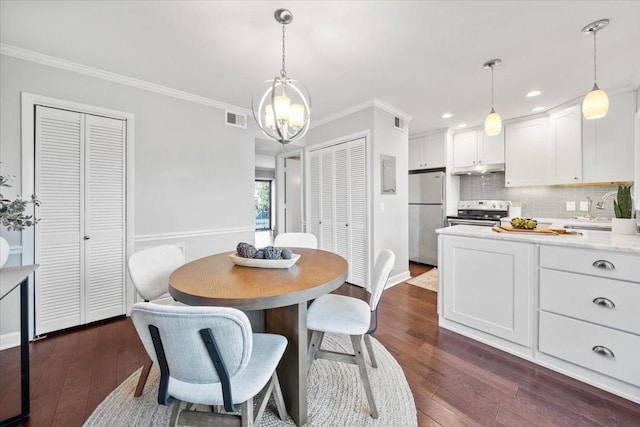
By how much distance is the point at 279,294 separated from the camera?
1.11 m

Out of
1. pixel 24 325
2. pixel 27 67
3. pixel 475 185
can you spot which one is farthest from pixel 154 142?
pixel 475 185

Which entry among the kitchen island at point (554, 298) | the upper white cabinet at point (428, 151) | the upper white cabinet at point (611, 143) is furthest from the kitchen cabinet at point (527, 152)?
the kitchen island at point (554, 298)

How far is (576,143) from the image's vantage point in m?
3.29

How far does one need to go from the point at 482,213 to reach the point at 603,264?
2930mm

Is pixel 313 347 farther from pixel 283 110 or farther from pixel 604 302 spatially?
pixel 604 302

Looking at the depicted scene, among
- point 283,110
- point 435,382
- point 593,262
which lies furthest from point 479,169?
point 283,110

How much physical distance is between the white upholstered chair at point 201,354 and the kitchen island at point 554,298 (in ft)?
6.26

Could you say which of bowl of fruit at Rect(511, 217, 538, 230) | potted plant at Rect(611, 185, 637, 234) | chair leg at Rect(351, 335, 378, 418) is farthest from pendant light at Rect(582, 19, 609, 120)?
chair leg at Rect(351, 335, 378, 418)

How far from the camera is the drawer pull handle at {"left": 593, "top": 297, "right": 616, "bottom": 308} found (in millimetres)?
1557

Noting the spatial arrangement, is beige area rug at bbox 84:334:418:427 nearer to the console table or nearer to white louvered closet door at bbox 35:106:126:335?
the console table

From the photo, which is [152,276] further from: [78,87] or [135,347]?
[78,87]

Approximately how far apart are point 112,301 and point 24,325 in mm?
1241

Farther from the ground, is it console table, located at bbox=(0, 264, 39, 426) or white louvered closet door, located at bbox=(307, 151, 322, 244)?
white louvered closet door, located at bbox=(307, 151, 322, 244)

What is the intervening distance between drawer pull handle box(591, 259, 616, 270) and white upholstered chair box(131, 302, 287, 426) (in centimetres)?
207
